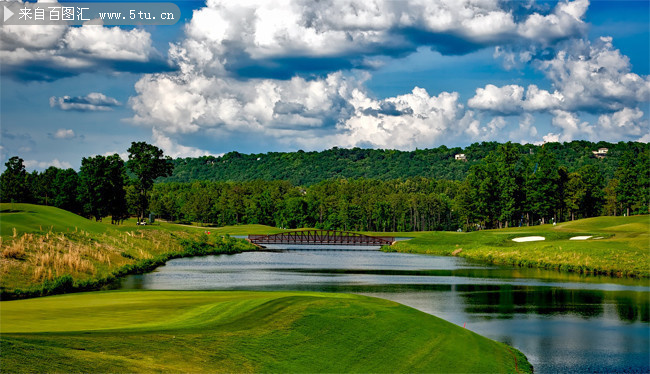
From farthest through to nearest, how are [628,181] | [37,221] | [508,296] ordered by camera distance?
1. [628,181]
2. [37,221]
3. [508,296]

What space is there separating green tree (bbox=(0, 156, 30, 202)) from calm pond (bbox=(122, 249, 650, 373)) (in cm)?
7965

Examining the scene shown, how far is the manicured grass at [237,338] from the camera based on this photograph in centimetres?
1439

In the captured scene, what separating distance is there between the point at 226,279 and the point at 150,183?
251 ft

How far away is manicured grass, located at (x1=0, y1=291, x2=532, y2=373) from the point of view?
567 inches

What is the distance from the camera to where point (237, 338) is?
17797 millimetres

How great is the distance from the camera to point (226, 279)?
48625 mm

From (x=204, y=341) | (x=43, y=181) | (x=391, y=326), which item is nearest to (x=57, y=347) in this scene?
(x=204, y=341)

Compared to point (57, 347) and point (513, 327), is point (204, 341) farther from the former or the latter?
point (513, 327)

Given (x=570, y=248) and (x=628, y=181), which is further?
(x=628, y=181)

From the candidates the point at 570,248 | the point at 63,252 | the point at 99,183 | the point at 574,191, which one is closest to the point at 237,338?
the point at 63,252

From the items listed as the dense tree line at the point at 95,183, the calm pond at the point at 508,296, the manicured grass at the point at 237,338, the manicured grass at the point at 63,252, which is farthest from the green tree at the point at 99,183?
the manicured grass at the point at 237,338

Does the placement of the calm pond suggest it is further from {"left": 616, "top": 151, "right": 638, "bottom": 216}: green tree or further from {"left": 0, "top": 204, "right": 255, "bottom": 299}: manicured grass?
{"left": 616, "top": 151, "right": 638, "bottom": 216}: green tree

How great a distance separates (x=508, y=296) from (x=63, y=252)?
32.9m

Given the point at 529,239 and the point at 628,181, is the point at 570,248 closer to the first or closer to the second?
the point at 529,239
